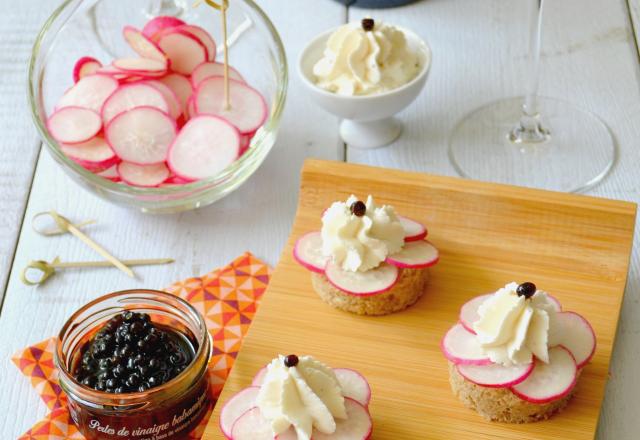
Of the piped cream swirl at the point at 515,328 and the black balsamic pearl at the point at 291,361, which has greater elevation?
the black balsamic pearl at the point at 291,361

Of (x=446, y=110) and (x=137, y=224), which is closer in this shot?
(x=137, y=224)

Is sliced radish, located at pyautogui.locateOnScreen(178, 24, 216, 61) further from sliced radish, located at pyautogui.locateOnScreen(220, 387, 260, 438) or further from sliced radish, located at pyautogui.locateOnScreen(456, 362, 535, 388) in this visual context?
sliced radish, located at pyautogui.locateOnScreen(456, 362, 535, 388)

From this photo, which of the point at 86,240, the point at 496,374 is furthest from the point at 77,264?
the point at 496,374

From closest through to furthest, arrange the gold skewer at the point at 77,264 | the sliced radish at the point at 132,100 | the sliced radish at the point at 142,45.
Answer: the gold skewer at the point at 77,264
the sliced radish at the point at 132,100
the sliced radish at the point at 142,45

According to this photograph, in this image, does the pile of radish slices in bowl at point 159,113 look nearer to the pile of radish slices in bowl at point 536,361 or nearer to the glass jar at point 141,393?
the glass jar at point 141,393

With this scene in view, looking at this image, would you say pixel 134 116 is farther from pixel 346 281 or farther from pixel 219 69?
pixel 346 281

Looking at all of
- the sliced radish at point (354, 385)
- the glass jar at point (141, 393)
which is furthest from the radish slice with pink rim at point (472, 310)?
the glass jar at point (141, 393)

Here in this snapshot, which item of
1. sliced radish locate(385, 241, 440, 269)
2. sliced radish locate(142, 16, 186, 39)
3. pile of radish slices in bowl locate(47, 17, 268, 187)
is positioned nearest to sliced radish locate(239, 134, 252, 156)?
pile of radish slices in bowl locate(47, 17, 268, 187)

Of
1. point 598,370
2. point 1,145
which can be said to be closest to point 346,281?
→ point 598,370
